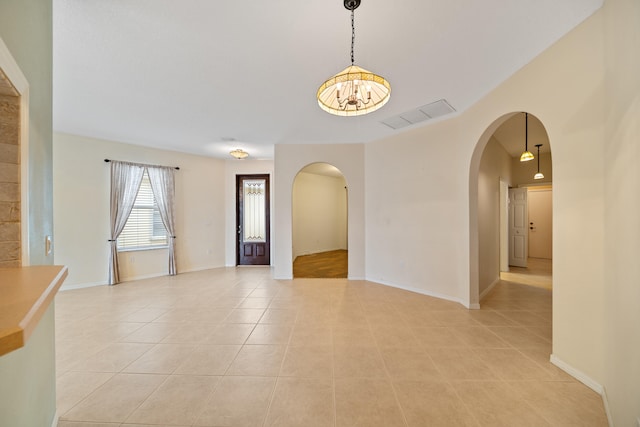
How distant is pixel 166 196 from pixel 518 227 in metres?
9.09

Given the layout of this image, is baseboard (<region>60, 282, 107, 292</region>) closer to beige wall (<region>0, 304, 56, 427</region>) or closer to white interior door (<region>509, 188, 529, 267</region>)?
beige wall (<region>0, 304, 56, 427</region>)

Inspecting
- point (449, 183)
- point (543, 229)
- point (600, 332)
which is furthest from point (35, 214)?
point (543, 229)

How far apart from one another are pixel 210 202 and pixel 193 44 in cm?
478

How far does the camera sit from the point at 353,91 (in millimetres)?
1771

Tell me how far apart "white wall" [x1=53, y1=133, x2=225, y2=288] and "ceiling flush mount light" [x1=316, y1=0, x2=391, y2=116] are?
17.3ft

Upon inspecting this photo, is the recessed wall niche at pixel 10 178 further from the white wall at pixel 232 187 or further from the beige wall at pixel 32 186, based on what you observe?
the white wall at pixel 232 187

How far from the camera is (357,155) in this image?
16.7ft

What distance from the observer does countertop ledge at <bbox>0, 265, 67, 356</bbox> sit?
1.55 ft

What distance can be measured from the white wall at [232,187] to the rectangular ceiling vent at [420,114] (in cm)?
370

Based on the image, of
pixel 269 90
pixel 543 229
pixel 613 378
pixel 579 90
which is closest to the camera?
pixel 613 378

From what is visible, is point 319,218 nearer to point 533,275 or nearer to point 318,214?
point 318,214

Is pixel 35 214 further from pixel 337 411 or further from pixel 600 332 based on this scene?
pixel 600 332

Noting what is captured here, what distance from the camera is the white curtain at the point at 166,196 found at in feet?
17.9

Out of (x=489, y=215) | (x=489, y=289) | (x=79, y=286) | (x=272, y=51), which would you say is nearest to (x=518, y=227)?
(x=489, y=215)
